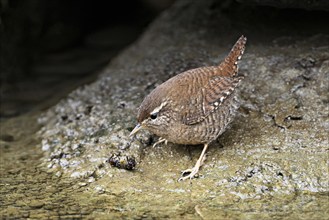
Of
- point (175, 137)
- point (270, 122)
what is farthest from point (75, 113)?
point (270, 122)

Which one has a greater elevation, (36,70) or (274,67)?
(36,70)

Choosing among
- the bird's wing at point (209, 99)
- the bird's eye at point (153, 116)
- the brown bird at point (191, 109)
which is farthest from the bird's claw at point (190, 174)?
the bird's eye at point (153, 116)

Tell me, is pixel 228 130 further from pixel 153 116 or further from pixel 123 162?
pixel 123 162

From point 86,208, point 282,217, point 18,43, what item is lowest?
point 282,217

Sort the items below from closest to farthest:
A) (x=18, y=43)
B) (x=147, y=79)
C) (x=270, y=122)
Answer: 1. (x=270, y=122)
2. (x=147, y=79)
3. (x=18, y=43)

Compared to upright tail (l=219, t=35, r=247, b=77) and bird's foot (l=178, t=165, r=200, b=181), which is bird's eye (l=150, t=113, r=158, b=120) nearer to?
bird's foot (l=178, t=165, r=200, b=181)

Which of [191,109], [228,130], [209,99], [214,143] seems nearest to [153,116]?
[191,109]

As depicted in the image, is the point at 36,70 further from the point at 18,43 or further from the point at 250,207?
the point at 250,207

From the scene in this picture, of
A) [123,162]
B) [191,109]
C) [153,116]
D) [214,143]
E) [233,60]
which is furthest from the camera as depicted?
[214,143]
